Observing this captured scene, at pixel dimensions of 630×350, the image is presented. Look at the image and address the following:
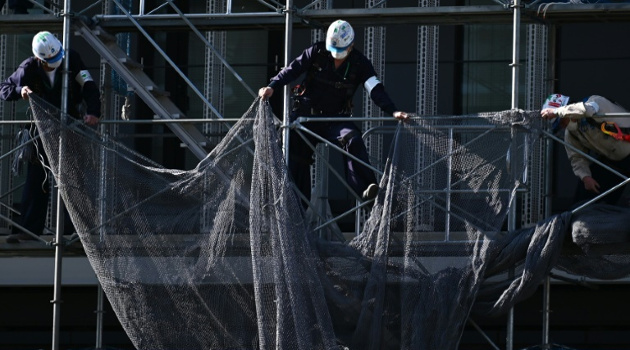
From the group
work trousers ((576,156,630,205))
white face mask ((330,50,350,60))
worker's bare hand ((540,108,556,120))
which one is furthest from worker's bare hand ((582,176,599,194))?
white face mask ((330,50,350,60))

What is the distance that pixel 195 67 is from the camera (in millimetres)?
20672

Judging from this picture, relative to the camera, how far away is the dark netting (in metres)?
15.4

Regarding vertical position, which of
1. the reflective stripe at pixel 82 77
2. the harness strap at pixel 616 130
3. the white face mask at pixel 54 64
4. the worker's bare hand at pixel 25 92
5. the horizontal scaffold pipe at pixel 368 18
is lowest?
the harness strap at pixel 616 130

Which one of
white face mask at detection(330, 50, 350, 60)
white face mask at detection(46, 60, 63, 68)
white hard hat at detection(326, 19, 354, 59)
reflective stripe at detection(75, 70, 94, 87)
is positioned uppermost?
white hard hat at detection(326, 19, 354, 59)

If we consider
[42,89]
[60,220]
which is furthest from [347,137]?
[42,89]

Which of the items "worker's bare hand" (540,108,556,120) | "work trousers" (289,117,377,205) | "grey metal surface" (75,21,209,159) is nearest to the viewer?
"worker's bare hand" (540,108,556,120)

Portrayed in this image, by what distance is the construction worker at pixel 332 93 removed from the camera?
16203 mm

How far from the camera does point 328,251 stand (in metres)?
15.7

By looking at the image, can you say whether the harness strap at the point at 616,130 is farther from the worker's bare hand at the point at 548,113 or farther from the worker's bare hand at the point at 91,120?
the worker's bare hand at the point at 91,120

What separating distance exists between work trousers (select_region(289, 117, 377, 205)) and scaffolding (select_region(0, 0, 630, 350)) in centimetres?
16

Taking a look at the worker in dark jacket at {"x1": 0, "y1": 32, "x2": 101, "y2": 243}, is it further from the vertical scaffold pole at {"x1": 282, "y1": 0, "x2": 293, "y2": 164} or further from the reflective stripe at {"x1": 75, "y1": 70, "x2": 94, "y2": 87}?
the vertical scaffold pole at {"x1": 282, "y1": 0, "x2": 293, "y2": 164}

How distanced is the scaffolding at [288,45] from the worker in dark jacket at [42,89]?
0.23m

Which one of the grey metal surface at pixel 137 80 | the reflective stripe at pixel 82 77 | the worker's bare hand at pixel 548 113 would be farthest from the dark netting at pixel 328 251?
the reflective stripe at pixel 82 77

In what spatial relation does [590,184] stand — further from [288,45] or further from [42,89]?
[42,89]
